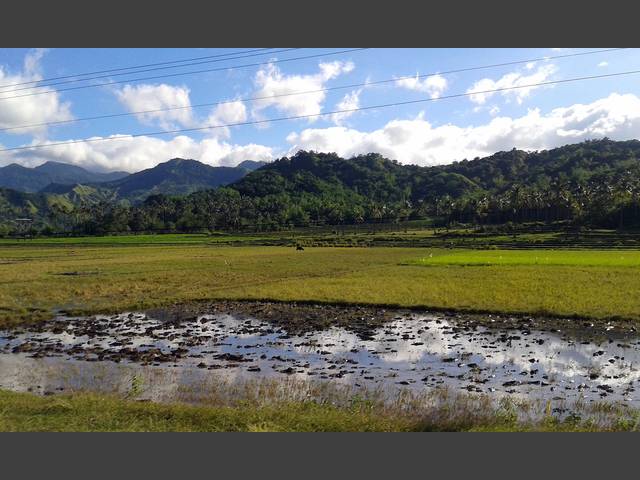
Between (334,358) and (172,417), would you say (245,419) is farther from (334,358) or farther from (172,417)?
(334,358)

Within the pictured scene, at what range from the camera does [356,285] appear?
41.2 meters

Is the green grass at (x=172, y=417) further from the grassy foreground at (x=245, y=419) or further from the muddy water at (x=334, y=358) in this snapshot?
the muddy water at (x=334, y=358)

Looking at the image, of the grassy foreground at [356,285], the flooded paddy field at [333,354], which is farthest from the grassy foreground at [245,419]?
the grassy foreground at [356,285]

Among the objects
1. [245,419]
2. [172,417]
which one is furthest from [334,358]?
[172,417]

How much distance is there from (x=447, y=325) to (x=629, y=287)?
17191 millimetres

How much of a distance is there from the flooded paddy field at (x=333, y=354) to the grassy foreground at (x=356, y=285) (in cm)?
343

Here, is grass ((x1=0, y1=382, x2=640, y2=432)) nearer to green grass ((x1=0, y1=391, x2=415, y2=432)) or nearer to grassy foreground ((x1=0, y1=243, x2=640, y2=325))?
green grass ((x1=0, y1=391, x2=415, y2=432))

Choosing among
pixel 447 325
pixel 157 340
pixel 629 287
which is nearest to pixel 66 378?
pixel 157 340

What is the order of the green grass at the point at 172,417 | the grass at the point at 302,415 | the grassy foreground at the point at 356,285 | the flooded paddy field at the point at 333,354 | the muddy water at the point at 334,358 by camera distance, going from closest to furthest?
the green grass at the point at 172,417
the grass at the point at 302,415
the flooded paddy field at the point at 333,354
the muddy water at the point at 334,358
the grassy foreground at the point at 356,285

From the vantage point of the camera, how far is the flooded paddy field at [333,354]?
55.8 feet

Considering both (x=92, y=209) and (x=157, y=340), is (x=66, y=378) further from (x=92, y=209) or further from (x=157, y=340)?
(x=92, y=209)

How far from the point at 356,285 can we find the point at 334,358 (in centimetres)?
2044

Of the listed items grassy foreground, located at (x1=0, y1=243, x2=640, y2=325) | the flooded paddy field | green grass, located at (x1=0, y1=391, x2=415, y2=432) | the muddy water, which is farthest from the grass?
grassy foreground, located at (x1=0, y1=243, x2=640, y2=325)

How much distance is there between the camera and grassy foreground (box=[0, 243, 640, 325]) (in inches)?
1241
